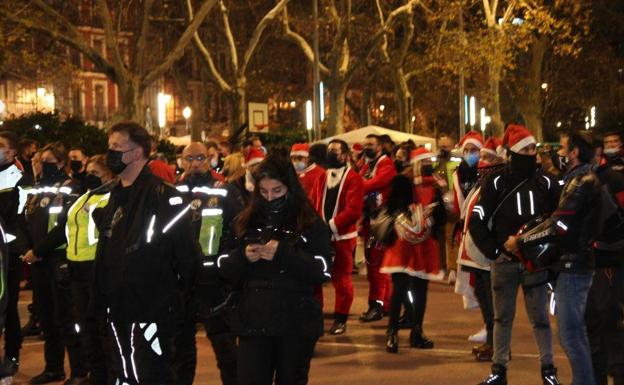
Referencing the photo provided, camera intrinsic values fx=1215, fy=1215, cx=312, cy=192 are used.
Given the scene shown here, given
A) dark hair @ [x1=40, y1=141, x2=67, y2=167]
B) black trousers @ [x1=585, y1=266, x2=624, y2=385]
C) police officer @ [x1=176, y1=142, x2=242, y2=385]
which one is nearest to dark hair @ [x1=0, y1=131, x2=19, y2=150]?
dark hair @ [x1=40, y1=141, x2=67, y2=167]

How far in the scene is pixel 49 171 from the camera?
11.1m

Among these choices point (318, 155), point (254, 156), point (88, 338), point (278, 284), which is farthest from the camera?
point (318, 155)

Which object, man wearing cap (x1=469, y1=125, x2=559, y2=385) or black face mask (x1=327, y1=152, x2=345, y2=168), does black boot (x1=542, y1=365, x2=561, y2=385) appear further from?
black face mask (x1=327, y1=152, x2=345, y2=168)

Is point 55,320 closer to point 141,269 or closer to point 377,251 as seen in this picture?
point 141,269

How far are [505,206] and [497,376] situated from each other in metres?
1.34

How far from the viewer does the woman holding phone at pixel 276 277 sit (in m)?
6.59

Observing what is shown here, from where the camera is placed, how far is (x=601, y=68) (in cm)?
4928

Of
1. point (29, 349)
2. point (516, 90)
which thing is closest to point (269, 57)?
point (516, 90)

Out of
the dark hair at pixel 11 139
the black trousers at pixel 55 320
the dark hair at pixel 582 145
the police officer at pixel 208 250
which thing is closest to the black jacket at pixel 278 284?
the police officer at pixel 208 250

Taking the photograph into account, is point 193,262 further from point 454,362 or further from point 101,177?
point 454,362

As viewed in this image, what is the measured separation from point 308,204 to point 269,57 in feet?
165

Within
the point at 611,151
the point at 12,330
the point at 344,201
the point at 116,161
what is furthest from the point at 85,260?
the point at 611,151

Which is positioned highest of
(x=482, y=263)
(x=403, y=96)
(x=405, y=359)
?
(x=403, y=96)

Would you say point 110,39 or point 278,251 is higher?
point 110,39
